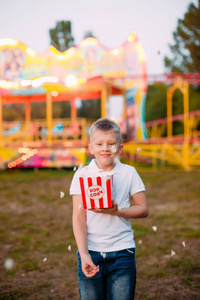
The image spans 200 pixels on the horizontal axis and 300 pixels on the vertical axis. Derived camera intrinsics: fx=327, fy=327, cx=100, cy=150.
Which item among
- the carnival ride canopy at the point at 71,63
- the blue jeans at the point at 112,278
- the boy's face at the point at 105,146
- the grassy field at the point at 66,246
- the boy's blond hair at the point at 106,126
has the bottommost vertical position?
the grassy field at the point at 66,246

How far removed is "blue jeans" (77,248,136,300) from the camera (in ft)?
5.05

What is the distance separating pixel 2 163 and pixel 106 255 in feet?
31.0

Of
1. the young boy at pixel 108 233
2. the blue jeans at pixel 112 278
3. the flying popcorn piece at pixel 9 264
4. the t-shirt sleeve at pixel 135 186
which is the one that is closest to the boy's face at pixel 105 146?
the young boy at pixel 108 233

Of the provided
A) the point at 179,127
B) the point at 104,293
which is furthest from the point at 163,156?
the point at 179,127

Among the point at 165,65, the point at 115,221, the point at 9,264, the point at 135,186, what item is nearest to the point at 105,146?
the point at 135,186

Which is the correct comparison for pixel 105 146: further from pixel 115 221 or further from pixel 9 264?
pixel 9 264

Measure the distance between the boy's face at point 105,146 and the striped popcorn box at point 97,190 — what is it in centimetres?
22

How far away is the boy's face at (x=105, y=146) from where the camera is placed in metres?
1.56

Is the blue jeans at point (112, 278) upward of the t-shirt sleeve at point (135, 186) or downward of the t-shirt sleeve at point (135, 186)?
downward

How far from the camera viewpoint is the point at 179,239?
3842 millimetres

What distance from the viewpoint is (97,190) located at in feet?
4.47

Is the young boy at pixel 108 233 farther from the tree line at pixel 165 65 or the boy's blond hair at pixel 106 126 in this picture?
the tree line at pixel 165 65

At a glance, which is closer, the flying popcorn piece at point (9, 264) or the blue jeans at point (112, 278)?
the blue jeans at point (112, 278)

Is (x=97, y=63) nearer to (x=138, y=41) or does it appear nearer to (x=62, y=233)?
(x=138, y=41)
